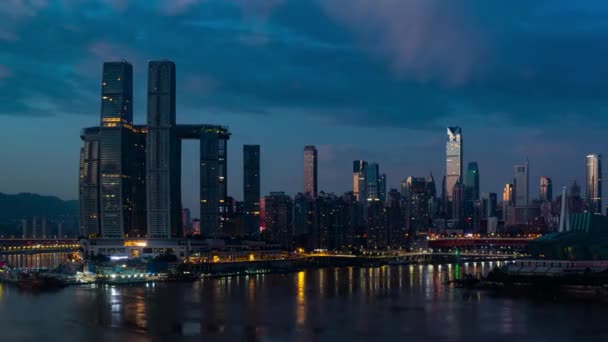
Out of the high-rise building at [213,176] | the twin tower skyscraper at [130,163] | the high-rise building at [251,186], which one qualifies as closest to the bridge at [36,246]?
the twin tower skyscraper at [130,163]

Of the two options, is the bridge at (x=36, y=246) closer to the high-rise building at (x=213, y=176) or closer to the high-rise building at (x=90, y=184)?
the high-rise building at (x=90, y=184)

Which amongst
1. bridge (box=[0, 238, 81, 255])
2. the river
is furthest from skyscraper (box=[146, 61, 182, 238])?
the river

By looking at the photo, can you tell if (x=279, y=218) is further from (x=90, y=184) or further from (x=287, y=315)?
(x=287, y=315)

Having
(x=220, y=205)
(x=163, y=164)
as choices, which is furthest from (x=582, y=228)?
(x=220, y=205)

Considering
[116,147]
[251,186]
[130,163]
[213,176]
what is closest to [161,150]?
[130,163]

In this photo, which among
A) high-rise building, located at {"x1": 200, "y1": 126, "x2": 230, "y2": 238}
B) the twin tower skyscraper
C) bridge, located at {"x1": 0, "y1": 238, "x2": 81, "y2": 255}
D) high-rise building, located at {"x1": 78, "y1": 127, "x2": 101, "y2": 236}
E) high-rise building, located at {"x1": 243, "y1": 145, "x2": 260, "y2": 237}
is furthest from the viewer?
high-rise building, located at {"x1": 243, "y1": 145, "x2": 260, "y2": 237}

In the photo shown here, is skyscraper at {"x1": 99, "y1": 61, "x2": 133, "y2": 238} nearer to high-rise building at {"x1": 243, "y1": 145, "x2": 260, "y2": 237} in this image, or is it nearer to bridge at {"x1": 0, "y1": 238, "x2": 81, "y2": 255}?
bridge at {"x1": 0, "y1": 238, "x2": 81, "y2": 255}

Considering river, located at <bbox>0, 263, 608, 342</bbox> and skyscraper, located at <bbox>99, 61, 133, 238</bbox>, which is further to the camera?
skyscraper, located at <bbox>99, 61, 133, 238</bbox>

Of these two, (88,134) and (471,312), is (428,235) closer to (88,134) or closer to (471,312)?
(88,134)
